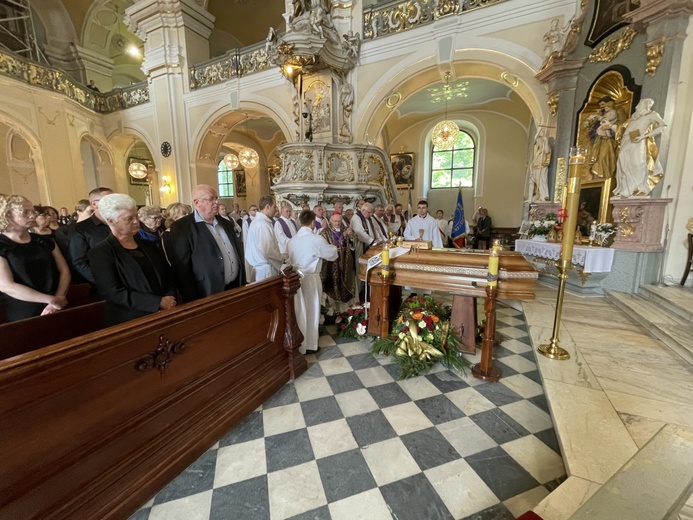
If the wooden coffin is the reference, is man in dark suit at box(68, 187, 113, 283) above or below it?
above

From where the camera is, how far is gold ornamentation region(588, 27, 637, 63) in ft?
16.0

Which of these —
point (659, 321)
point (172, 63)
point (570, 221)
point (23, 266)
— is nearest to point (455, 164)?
point (659, 321)

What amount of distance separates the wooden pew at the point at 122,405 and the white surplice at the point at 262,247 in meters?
0.78

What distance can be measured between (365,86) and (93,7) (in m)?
13.5

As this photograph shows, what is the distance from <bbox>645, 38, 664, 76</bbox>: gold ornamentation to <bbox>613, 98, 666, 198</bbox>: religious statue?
1.99 ft

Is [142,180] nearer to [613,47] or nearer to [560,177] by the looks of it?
[560,177]

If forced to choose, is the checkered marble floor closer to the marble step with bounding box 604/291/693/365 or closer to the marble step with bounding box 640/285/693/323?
the marble step with bounding box 604/291/693/365

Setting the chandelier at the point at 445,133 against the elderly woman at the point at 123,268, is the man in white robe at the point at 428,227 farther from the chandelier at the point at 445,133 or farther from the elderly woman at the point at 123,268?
the elderly woman at the point at 123,268

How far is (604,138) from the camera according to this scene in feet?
18.6

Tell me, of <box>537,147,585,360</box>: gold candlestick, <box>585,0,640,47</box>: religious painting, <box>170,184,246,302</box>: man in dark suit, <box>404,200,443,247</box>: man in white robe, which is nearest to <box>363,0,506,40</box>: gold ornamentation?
<box>585,0,640,47</box>: religious painting

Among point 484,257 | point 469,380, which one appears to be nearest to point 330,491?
point 469,380

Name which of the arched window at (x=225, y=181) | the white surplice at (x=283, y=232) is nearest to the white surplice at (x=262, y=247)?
the white surplice at (x=283, y=232)

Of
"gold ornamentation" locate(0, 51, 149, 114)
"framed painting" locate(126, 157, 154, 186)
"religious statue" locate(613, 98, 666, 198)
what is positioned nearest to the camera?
"religious statue" locate(613, 98, 666, 198)

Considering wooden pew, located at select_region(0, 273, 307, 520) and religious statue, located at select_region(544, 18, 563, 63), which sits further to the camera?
religious statue, located at select_region(544, 18, 563, 63)
